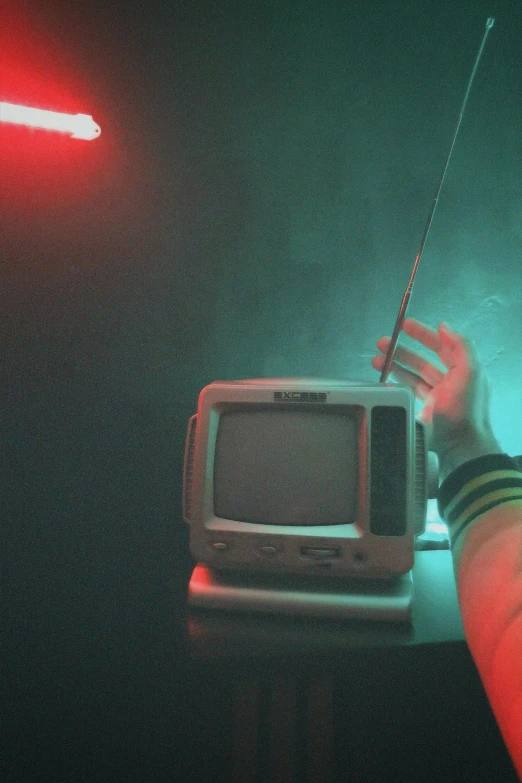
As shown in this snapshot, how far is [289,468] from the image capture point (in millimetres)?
736

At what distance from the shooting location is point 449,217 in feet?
3.82

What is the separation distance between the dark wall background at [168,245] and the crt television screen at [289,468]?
0.34 metres

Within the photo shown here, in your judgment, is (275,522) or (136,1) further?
(136,1)

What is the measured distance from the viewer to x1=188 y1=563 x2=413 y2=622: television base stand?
73 centimetres

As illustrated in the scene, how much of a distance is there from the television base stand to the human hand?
0.21 metres

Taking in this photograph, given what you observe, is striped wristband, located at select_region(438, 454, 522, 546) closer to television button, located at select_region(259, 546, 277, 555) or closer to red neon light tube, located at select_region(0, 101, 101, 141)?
television button, located at select_region(259, 546, 277, 555)

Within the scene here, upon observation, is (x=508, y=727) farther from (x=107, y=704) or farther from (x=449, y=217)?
(x=449, y=217)

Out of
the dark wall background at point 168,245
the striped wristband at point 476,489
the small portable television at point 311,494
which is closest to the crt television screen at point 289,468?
the small portable television at point 311,494

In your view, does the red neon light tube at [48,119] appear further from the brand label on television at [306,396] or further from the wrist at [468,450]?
the wrist at [468,450]

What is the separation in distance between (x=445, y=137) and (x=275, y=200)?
0.35 m

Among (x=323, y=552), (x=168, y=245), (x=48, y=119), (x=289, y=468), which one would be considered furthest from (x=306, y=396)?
(x=48, y=119)

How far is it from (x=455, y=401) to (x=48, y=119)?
2.57 ft

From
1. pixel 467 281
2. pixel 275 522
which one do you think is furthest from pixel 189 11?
pixel 275 522

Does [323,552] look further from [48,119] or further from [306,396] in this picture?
[48,119]
